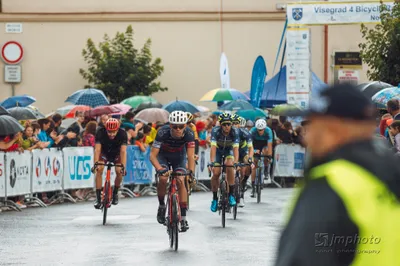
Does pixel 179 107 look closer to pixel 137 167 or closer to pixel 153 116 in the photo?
pixel 153 116

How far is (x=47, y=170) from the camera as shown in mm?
22984

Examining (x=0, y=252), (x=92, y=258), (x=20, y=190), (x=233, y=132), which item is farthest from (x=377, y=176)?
(x=20, y=190)

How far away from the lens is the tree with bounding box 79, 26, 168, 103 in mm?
40062

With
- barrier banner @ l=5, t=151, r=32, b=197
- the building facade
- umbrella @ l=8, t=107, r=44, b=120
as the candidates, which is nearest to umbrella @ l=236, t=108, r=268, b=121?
umbrella @ l=8, t=107, r=44, b=120

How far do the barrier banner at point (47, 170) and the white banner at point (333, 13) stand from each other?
6.82 metres

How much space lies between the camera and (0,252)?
13758 millimetres

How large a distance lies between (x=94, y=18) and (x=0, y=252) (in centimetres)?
3002

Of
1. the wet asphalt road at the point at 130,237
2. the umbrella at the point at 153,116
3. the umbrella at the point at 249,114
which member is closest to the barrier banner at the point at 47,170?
the wet asphalt road at the point at 130,237

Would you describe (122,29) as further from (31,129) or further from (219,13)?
(31,129)

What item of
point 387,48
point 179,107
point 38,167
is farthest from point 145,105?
point 38,167

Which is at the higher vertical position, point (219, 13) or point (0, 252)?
point (219, 13)

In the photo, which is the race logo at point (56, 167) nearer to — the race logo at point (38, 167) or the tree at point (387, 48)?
the race logo at point (38, 167)

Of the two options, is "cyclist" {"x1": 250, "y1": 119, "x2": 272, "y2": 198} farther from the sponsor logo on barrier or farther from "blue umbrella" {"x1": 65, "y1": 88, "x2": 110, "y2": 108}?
"blue umbrella" {"x1": 65, "y1": 88, "x2": 110, "y2": 108}

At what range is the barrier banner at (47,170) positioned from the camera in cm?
2234
